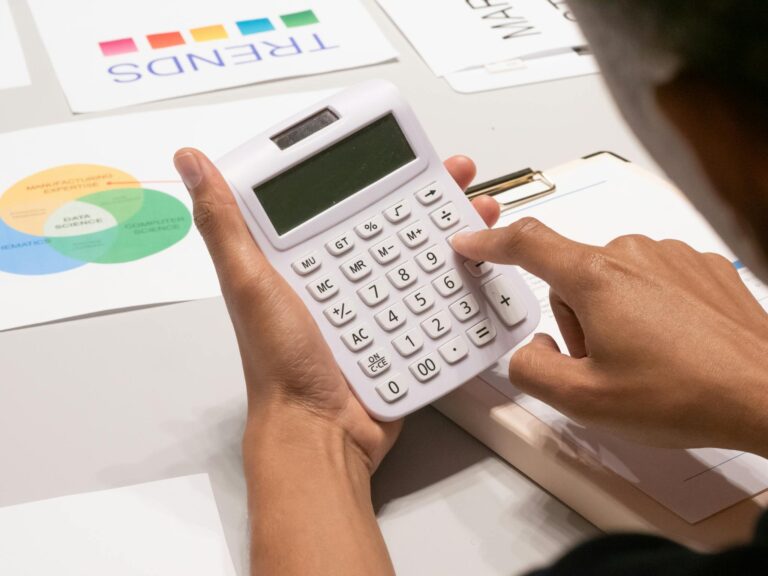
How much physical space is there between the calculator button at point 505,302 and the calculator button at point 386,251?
6 centimetres

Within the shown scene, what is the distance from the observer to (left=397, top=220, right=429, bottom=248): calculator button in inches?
24.3

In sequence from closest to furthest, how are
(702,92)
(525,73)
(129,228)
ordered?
(702,92) → (129,228) → (525,73)

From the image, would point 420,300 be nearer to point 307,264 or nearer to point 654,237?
point 307,264

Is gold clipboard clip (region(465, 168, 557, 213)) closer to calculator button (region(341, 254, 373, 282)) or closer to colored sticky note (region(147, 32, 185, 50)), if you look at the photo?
calculator button (region(341, 254, 373, 282))

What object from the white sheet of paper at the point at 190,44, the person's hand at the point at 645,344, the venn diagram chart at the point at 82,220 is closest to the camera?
the person's hand at the point at 645,344

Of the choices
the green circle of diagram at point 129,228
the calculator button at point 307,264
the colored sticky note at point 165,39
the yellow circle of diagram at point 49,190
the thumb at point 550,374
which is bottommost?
the thumb at point 550,374

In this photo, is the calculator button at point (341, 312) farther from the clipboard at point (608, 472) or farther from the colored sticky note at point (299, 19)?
the colored sticky note at point (299, 19)

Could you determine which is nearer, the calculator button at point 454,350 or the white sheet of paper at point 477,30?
the calculator button at point 454,350

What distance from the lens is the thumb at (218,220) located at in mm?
579

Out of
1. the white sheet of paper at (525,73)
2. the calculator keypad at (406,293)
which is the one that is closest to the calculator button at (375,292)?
the calculator keypad at (406,293)

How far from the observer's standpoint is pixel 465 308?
2.00 ft

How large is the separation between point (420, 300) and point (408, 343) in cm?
3

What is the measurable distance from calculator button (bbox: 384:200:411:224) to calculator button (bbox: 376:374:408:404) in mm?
98

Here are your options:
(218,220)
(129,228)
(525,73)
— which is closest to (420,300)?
(218,220)
